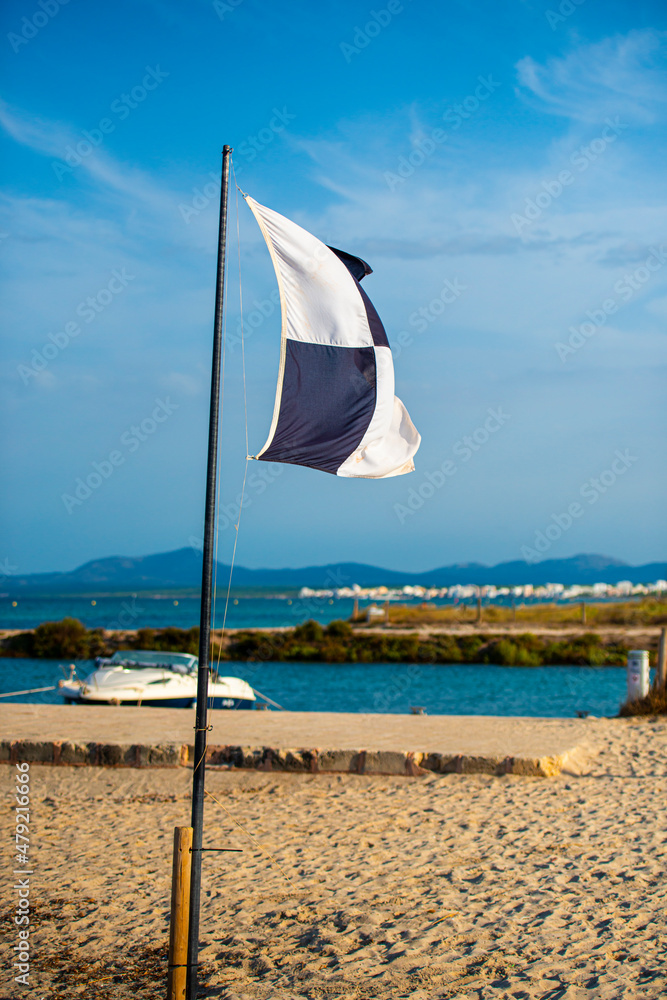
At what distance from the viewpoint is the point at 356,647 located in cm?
3747

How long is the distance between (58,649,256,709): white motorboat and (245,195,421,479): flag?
1133 centimetres

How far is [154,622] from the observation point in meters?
69.6

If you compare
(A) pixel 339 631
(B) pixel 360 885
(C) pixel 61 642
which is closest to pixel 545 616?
(A) pixel 339 631

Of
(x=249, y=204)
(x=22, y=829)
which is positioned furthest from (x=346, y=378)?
(x=22, y=829)

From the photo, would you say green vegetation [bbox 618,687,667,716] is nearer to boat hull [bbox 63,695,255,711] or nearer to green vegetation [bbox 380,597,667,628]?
boat hull [bbox 63,695,255,711]

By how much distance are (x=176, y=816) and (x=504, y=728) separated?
215 inches

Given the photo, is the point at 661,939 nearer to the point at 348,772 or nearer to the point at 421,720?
the point at 348,772

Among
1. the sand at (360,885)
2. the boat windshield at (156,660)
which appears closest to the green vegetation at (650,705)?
the sand at (360,885)

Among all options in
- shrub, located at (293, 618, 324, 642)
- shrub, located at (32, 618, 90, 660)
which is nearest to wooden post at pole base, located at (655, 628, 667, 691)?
shrub, located at (32, 618, 90, 660)

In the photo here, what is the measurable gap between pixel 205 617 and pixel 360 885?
2999 mm

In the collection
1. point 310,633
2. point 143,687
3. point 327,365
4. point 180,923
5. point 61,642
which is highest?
point 327,365

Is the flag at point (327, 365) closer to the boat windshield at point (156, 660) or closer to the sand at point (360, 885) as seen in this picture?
the sand at point (360, 885)

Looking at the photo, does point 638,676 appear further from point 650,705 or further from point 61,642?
point 61,642

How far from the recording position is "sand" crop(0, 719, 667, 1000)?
4.54 m
